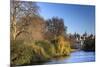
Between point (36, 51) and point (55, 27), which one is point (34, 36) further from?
point (55, 27)

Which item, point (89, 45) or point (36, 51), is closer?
point (36, 51)

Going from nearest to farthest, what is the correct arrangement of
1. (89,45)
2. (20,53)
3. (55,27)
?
1. (20,53)
2. (55,27)
3. (89,45)

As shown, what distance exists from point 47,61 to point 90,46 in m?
0.60

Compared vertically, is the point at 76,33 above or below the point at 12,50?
above

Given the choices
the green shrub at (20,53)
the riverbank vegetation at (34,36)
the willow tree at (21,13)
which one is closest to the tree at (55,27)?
the riverbank vegetation at (34,36)

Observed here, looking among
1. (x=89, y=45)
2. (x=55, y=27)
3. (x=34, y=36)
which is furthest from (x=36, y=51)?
(x=89, y=45)

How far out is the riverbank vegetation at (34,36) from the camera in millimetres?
2152

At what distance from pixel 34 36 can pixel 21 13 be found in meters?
0.29

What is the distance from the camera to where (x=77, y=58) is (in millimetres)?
2402

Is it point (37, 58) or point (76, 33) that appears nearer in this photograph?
point (37, 58)

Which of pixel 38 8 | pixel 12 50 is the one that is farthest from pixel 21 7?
pixel 12 50
